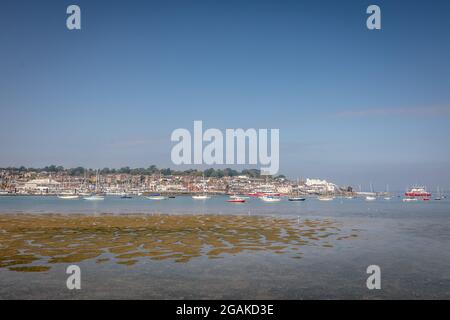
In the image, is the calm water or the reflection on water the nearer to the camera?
the calm water

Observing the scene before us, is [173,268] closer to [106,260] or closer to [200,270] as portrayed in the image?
[200,270]

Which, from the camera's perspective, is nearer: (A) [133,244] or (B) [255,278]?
(B) [255,278]

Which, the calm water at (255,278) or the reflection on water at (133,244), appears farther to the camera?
the reflection on water at (133,244)

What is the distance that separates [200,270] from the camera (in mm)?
26422

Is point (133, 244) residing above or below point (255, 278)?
below

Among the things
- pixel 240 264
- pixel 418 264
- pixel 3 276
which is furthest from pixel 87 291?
pixel 418 264

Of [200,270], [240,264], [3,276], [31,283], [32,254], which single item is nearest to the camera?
[31,283]
